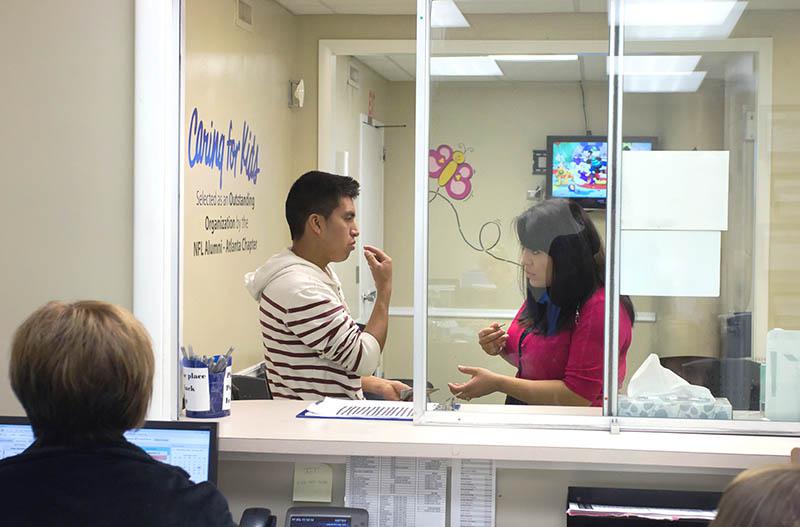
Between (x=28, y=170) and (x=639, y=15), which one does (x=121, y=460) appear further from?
(x=639, y=15)

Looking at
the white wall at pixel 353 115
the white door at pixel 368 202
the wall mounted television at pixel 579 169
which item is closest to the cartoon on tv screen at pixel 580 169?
the wall mounted television at pixel 579 169

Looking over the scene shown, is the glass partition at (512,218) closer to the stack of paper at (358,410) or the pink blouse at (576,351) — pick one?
the pink blouse at (576,351)

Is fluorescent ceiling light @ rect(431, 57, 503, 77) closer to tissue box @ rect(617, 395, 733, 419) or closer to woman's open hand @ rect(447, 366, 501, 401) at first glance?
woman's open hand @ rect(447, 366, 501, 401)

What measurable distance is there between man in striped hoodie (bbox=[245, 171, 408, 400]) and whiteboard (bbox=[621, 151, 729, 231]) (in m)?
0.87

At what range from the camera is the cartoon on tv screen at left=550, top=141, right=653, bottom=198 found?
8.76 feet

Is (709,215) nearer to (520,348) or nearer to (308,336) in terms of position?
(520,348)

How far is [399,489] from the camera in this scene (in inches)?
96.7

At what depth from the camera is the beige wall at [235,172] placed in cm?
408

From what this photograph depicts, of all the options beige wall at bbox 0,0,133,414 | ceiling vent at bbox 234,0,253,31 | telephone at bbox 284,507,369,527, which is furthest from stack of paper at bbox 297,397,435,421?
ceiling vent at bbox 234,0,253,31

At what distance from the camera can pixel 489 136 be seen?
289 centimetres

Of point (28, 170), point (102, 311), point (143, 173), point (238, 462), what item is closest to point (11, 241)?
point (28, 170)

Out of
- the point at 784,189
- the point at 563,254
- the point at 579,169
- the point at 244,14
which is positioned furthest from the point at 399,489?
the point at 244,14

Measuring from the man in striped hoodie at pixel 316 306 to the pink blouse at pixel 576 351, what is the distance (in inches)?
16.6

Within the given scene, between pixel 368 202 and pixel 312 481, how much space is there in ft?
11.4
